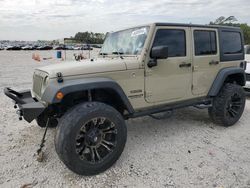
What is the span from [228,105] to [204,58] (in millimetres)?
1179

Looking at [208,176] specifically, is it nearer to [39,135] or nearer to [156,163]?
[156,163]

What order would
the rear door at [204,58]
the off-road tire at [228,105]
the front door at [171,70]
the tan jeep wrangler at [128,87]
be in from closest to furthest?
the tan jeep wrangler at [128,87]
the front door at [171,70]
the rear door at [204,58]
the off-road tire at [228,105]

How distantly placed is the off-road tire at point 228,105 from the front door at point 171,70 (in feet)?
2.86

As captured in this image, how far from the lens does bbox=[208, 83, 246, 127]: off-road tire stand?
4.36 metres

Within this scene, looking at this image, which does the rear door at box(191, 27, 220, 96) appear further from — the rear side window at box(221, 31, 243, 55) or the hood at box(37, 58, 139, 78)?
the hood at box(37, 58, 139, 78)

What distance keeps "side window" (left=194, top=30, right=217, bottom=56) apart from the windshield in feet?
3.74

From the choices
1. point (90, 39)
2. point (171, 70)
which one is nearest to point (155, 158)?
point (171, 70)

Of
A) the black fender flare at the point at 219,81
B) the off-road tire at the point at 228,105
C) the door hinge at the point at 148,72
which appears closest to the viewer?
the door hinge at the point at 148,72

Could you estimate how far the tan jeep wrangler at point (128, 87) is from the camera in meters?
2.73

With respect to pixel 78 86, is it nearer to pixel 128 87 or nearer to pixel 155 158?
pixel 128 87

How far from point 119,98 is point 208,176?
161 cm

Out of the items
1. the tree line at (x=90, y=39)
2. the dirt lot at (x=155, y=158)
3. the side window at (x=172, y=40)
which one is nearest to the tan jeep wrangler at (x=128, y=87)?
the side window at (x=172, y=40)

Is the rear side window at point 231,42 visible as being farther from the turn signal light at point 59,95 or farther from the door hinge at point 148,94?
the turn signal light at point 59,95

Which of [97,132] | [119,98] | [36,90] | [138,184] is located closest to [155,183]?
[138,184]
